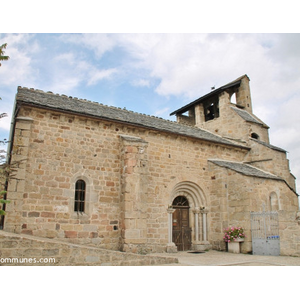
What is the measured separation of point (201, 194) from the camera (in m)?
14.0

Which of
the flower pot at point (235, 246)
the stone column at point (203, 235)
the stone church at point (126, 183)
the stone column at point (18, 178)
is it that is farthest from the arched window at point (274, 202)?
the stone column at point (18, 178)

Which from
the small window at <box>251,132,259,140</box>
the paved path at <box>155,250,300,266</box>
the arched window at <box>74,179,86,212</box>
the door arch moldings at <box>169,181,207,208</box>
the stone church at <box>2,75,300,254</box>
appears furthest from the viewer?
the small window at <box>251,132,259,140</box>

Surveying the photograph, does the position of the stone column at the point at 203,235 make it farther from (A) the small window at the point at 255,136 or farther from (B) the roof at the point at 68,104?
(A) the small window at the point at 255,136

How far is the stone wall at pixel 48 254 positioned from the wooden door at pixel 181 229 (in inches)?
241

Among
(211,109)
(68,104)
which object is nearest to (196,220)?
(68,104)

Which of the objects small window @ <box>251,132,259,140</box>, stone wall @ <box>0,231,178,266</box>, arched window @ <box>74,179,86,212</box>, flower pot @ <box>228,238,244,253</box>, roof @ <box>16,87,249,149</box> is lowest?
flower pot @ <box>228,238,244,253</box>

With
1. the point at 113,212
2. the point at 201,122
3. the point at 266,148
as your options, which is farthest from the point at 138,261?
the point at 201,122

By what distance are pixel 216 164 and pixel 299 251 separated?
518 cm

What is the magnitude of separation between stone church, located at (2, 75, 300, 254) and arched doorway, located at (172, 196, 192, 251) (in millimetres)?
46

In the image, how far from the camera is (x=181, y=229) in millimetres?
13359

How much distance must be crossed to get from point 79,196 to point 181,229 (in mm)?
5356

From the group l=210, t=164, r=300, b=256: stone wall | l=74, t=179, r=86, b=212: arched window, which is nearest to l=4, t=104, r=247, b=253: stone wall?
l=74, t=179, r=86, b=212: arched window

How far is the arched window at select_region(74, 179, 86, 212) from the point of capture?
10.4 m

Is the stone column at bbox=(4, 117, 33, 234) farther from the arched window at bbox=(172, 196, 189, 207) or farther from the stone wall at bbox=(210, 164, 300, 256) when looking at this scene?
the stone wall at bbox=(210, 164, 300, 256)
